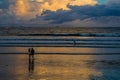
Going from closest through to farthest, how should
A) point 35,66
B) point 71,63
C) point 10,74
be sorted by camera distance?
point 10,74 < point 35,66 < point 71,63

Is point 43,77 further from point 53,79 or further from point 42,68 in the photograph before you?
point 42,68

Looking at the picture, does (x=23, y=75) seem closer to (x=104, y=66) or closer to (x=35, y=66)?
(x=35, y=66)

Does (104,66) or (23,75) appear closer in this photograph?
(23,75)

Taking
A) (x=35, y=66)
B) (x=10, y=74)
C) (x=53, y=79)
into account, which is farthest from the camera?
(x=35, y=66)

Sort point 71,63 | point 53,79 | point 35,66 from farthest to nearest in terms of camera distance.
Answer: point 71,63, point 35,66, point 53,79

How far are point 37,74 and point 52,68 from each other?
→ 2562 millimetres

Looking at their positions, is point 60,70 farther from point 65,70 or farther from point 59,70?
point 65,70

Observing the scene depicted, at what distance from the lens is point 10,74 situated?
19.7 meters

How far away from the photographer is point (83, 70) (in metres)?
21.5

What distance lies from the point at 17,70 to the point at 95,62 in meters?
6.86

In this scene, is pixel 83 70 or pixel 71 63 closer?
pixel 83 70

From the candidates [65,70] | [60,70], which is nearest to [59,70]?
[60,70]

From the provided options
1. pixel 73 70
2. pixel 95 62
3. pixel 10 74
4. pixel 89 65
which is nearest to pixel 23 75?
pixel 10 74

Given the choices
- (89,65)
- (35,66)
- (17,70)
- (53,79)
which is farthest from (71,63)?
(53,79)
